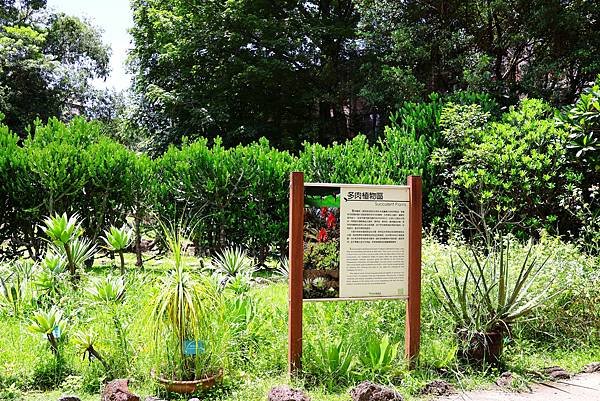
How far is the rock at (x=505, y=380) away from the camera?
4.99 m

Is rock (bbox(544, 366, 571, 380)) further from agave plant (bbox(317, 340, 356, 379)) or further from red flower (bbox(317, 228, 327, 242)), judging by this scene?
red flower (bbox(317, 228, 327, 242))

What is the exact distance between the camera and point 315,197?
507cm

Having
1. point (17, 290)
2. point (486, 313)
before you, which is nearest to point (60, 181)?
point (17, 290)

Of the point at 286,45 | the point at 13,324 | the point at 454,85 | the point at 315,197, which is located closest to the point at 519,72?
the point at 454,85

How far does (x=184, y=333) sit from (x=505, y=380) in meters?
2.65

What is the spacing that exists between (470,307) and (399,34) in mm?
11668

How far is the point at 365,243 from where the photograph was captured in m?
5.15

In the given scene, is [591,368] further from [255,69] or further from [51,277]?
[255,69]

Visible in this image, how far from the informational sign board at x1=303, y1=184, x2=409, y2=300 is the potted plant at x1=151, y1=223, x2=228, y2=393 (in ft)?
2.81

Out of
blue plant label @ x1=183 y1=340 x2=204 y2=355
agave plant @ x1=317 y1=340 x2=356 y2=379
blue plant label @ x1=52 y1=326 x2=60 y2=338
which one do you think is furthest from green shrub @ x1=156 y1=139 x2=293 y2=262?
blue plant label @ x1=183 y1=340 x2=204 y2=355

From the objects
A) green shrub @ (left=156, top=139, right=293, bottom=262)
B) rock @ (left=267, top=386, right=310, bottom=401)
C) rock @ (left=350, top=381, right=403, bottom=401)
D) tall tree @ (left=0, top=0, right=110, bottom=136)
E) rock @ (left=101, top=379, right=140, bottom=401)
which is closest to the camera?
rock @ (left=101, top=379, right=140, bottom=401)

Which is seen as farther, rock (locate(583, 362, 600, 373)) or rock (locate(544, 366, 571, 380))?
rock (locate(583, 362, 600, 373))

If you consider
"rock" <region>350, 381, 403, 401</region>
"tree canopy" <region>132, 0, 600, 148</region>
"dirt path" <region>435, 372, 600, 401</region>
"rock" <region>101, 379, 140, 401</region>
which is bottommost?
"dirt path" <region>435, 372, 600, 401</region>

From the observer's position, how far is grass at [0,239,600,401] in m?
4.73
